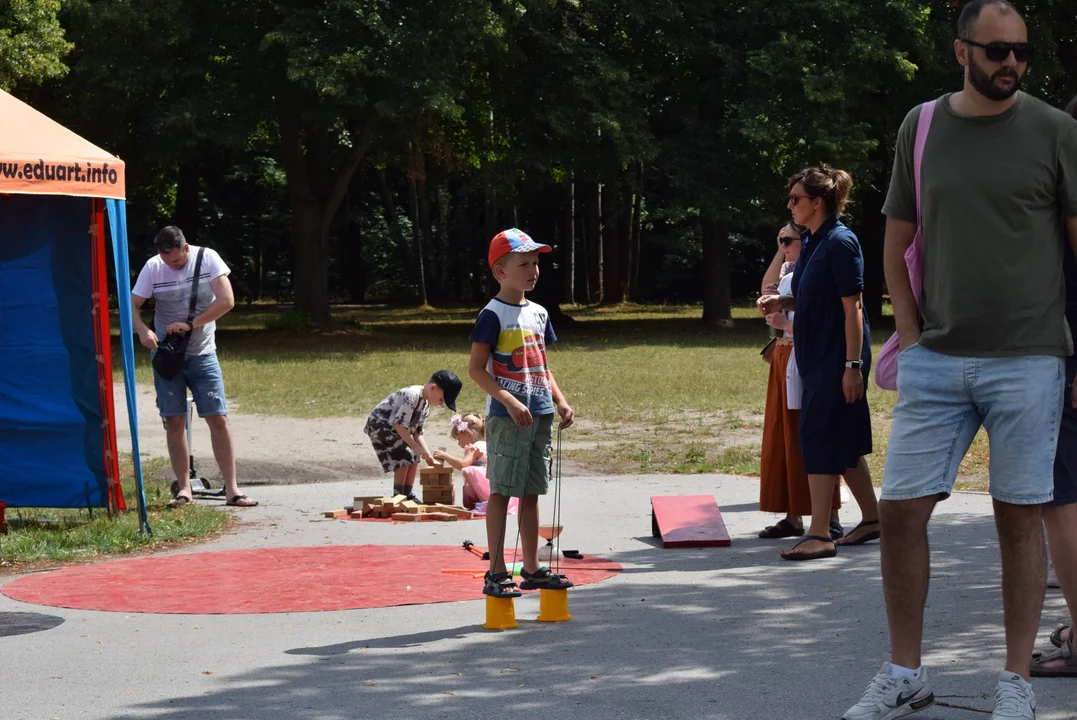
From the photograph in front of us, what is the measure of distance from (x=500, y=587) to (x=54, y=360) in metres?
4.45

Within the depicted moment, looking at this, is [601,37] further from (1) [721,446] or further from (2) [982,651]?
(2) [982,651]

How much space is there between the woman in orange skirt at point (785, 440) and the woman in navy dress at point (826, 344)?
472mm

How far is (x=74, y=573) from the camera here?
298 inches

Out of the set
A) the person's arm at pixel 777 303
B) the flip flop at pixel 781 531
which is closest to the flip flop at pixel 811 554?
the flip flop at pixel 781 531

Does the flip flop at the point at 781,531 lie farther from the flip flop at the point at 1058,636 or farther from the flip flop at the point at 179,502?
the flip flop at the point at 179,502

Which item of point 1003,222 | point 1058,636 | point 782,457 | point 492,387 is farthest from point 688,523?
point 1003,222

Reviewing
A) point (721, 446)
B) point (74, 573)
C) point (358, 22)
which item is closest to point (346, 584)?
point (74, 573)

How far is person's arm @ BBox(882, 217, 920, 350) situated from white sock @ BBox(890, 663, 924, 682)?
3.24 feet

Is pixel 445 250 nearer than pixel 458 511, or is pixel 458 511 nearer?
pixel 458 511

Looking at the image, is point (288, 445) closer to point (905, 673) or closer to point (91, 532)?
point (91, 532)

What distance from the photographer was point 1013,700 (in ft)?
14.2

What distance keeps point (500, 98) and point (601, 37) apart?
9.47ft

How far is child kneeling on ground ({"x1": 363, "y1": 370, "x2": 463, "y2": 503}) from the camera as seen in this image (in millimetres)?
9773

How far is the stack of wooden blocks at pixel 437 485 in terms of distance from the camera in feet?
32.2
